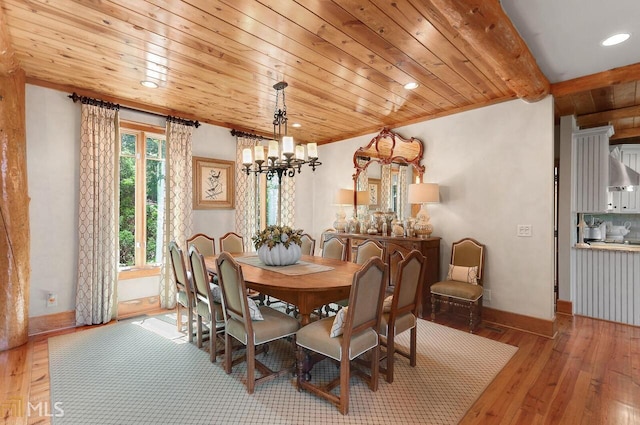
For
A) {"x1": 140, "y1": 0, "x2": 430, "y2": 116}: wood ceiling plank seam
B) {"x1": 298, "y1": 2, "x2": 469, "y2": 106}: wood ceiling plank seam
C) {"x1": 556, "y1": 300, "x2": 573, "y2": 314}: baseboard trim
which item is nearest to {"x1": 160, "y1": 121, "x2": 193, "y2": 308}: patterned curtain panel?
{"x1": 140, "y1": 0, "x2": 430, "y2": 116}: wood ceiling plank seam

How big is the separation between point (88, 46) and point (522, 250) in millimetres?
4594

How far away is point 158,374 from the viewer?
8.27 ft

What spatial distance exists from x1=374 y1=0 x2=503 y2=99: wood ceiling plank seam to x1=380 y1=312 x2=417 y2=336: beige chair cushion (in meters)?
2.14

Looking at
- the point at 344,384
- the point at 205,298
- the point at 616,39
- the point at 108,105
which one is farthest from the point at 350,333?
the point at 108,105

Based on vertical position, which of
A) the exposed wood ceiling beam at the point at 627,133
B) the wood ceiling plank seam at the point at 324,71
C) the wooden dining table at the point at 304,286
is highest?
the wood ceiling plank seam at the point at 324,71

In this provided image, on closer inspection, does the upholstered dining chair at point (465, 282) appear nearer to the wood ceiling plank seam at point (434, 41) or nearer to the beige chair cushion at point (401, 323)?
the beige chair cushion at point (401, 323)

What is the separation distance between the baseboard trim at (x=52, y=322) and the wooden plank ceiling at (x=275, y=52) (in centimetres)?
248

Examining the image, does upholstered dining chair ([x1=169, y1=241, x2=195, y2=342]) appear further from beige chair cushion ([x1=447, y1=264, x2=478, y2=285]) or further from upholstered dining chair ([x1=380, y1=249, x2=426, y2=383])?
beige chair cushion ([x1=447, y1=264, x2=478, y2=285])

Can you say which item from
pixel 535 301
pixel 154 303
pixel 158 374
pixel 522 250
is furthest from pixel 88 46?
pixel 535 301

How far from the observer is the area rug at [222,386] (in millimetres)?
2012

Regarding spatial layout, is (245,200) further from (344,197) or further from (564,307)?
(564,307)

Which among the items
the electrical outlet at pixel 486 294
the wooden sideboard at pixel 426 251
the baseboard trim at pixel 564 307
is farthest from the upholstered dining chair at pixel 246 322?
the baseboard trim at pixel 564 307

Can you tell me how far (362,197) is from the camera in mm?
5105

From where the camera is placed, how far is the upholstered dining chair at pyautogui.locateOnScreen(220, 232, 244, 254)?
4.26 metres
